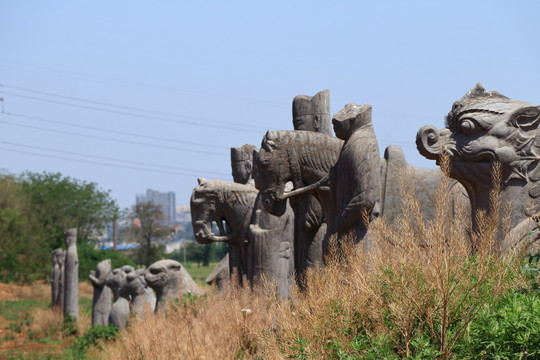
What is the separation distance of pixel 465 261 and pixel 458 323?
399 millimetres

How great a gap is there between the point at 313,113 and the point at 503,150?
4725 mm

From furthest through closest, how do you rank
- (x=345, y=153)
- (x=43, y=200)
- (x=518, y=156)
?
(x=43, y=200)
(x=345, y=153)
(x=518, y=156)

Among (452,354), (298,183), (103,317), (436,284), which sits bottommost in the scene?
(103,317)

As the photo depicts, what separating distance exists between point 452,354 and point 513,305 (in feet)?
1.48

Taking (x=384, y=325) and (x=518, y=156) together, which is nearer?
(x=384, y=325)

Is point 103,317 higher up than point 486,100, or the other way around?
point 486,100

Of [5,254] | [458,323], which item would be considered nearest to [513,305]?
[458,323]

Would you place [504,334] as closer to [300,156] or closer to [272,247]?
[300,156]

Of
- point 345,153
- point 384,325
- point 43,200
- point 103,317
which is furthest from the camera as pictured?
point 43,200

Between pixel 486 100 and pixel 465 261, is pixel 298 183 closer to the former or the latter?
pixel 486 100

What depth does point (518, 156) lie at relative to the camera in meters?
5.62

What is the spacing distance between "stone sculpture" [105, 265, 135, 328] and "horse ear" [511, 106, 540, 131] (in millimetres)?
10995

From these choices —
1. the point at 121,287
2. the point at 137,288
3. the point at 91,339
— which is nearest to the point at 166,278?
the point at 137,288

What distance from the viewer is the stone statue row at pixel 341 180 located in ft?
18.5
